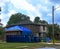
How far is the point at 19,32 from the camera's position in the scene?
2554 inches

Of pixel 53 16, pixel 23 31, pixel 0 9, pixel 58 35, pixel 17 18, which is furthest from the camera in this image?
pixel 17 18

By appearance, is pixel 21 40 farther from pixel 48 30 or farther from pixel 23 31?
pixel 48 30

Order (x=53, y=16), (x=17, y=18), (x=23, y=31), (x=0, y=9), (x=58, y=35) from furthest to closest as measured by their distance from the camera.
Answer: (x=17, y=18) → (x=58, y=35) → (x=23, y=31) → (x=53, y=16) → (x=0, y=9)

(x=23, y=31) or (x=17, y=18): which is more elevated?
(x=17, y=18)

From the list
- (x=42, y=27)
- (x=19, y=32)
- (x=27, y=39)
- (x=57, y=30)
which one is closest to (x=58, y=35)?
(x=57, y=30)

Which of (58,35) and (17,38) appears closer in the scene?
(17,38)

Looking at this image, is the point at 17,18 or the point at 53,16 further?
the point at 17,18

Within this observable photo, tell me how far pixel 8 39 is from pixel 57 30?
4250 cm

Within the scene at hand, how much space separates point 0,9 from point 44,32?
187 feet

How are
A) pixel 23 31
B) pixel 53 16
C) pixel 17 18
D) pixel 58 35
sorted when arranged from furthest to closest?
1. pixel 17 18
2. pixel 58 35
3. pixel 23 31
4. pixel 53 16

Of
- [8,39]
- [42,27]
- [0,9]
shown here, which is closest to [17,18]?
[42,27]

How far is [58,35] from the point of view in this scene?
92750mm

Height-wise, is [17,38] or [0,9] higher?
[0,9]

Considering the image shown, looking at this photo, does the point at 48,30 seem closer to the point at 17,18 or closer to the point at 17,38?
the point at 17,38
